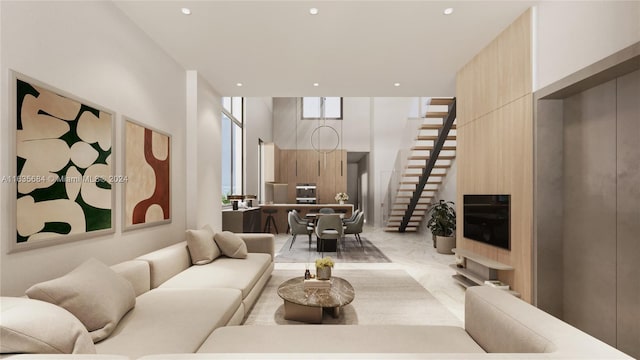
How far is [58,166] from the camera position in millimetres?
2113

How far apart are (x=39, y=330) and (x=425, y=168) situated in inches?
287

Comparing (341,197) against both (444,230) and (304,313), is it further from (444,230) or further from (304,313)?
(304,313)

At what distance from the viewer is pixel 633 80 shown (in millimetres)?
2158

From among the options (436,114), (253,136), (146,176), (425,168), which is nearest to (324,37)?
(146,176)

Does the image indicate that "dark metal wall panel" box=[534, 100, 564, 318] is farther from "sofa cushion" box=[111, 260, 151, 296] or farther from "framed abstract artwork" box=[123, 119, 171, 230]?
"framed abstract artwork" box=[123, 119, 171, 230]

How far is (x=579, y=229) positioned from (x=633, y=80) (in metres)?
1.23

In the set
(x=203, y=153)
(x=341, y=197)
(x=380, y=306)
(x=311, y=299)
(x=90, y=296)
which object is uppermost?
(x=203, y=153)

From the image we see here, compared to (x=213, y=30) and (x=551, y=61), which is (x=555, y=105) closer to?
(x=551, y=61)

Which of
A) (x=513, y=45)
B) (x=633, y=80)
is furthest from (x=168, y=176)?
(x=633, y=80)

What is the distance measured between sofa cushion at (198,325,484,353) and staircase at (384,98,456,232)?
4.98 m

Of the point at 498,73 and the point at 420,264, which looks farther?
the point at 420,264

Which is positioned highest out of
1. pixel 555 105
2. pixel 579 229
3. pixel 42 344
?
pixel 555 105

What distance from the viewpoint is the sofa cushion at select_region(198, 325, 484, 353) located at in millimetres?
1564

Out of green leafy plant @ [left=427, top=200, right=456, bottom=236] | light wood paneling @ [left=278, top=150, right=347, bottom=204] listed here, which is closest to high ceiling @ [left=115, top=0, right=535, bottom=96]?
green leafy plant @ [left=427, top=200, right=456, bottom=236]
